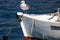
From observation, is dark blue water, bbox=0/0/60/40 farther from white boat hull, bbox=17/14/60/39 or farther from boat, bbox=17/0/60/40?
white boat hull, bbox=17/14/60/39

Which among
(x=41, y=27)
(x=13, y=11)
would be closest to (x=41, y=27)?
(x=41, y=27)

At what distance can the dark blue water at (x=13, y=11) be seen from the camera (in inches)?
707

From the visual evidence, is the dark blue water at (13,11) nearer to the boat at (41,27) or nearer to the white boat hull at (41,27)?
the boat at (41,27)

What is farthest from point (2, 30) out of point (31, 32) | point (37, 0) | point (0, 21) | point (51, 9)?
point (37, 0)

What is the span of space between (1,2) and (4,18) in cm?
854

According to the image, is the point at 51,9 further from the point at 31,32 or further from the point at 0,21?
the point at 31,32

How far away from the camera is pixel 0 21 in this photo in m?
21.9

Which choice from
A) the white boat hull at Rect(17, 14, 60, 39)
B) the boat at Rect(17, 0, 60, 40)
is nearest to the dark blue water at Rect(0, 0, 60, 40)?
the boat at Rect(17, 0, 60, 40)

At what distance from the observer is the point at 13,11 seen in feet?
87.4

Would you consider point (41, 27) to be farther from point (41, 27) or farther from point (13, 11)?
point (13, 11)

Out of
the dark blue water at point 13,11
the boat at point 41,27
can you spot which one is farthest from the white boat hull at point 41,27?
the dark blue water at point 13,11

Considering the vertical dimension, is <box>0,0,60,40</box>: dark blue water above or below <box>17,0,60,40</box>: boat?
below

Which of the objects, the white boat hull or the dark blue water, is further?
the dark blue water

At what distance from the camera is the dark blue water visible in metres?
18.0
